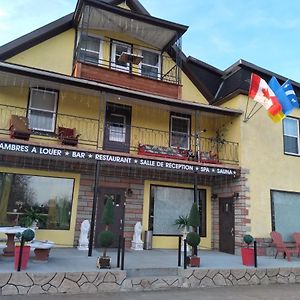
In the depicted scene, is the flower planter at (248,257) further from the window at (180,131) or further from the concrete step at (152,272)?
the window at (180,131)

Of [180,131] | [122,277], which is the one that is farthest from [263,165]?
[122,277]

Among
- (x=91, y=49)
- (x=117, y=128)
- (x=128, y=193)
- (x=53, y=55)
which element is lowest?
(x=128, y=193)

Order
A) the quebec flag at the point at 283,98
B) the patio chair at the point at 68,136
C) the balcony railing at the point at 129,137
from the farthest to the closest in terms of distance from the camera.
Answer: the quebec flag at the point at 283,98 < the balcony railing at the point at 129,137 < the patio chair at the point at 68,136

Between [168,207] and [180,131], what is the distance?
3166 millimetres

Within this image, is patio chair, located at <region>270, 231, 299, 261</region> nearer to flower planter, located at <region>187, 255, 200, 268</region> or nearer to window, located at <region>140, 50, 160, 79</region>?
flower planter, located at <region>187, 255, 200, 268</region>

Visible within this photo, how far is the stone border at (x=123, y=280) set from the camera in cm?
693

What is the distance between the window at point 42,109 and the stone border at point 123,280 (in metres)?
6.04

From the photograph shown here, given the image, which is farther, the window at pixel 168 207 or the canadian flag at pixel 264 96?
the window at pixel 168 207

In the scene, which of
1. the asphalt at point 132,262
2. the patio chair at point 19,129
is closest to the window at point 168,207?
the asphalt at point 132,262

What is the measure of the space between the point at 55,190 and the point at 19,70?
4213mm

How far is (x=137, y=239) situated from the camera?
12141 mm

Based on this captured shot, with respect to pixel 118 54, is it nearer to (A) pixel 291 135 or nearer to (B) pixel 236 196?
(B) pixel 236 196

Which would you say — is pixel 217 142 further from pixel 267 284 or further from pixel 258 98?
pixel 267 284

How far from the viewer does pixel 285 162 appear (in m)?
13.5
